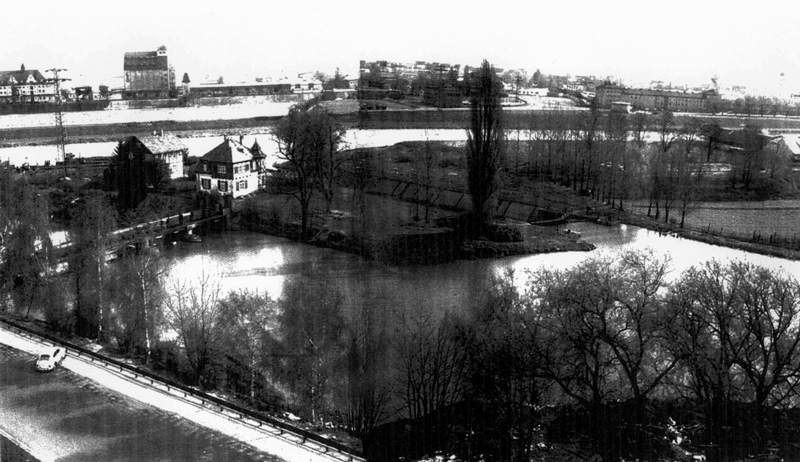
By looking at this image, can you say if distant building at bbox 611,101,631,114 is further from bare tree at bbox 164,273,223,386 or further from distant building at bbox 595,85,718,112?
bare tree at bbox 164,273,223,386

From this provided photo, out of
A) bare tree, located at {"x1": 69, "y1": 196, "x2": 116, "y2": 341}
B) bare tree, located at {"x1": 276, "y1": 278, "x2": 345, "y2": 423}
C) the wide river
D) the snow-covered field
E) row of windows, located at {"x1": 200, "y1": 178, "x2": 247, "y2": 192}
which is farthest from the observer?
the snow-covered field

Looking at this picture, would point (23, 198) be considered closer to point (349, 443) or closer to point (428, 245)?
point (428, 245)

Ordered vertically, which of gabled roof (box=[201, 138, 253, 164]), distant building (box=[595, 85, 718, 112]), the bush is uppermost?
distant building (box=[595, 85, 718, 112])

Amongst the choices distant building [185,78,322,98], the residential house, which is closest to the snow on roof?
distant building [185,78,322,98]

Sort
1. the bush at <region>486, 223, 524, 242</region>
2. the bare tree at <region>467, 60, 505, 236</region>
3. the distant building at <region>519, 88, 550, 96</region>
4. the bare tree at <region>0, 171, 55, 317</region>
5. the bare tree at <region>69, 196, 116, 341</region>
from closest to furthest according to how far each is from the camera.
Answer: the bare tree at <region>69, 196, 116, 341</region>
the bare tree at <region>0, 171, 55, 317</region>
the bare tree at <region>467, 60, 505, 236</region>
the bush at <region>486, 223, 524, 242</region>
the distant building at <region>519, 88, 550, 96</region>

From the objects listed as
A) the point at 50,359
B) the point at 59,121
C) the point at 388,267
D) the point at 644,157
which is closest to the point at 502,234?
the point at 388,267

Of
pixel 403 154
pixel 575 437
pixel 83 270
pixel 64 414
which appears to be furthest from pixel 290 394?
pixel 403 154

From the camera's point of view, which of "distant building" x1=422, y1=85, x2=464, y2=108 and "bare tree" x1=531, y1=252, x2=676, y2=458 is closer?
"bare tree" x1=531, y1=252, x2=676, y2=458
